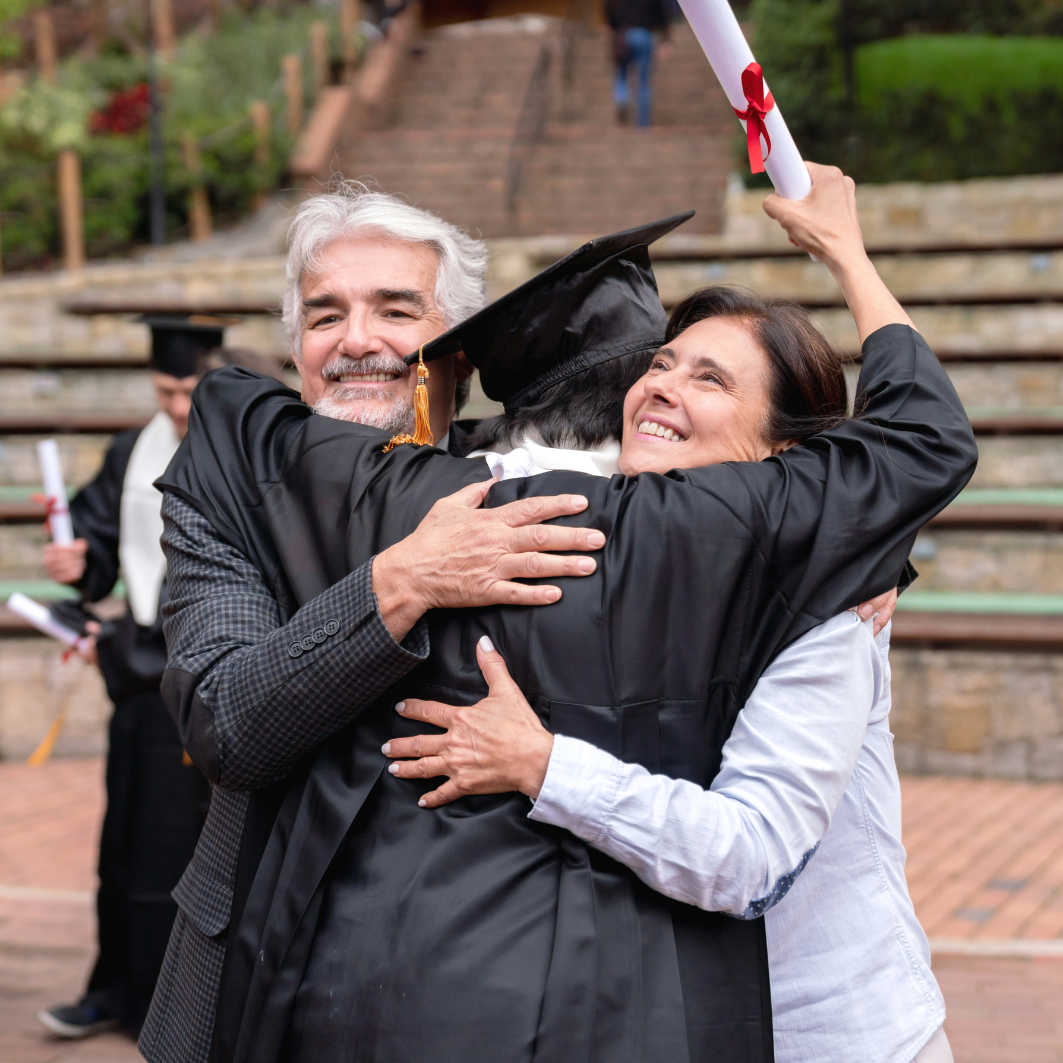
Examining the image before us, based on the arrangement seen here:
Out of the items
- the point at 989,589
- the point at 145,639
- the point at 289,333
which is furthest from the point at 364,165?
the point at 289,333

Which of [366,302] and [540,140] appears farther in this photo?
[540,140]

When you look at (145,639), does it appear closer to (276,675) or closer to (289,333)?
(289,333)

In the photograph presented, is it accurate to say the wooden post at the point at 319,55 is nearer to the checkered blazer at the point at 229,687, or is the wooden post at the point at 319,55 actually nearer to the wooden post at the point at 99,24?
the wooden post at the point at 99,24

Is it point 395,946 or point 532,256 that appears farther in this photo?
point 532,256

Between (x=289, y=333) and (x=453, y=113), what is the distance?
12154 millimetres

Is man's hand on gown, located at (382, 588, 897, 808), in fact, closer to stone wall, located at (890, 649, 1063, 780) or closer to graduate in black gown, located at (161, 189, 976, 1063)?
graduate in black gown, located at (161, 189, 976, 1063)

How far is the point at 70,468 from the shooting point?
802 centimetres

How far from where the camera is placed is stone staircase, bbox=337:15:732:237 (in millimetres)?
11477

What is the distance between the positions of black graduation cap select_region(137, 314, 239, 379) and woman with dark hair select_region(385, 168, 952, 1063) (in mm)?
2523

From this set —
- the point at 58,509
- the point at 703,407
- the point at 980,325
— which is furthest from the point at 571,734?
the point at 980,325

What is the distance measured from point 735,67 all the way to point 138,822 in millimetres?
3057

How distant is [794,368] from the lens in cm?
172

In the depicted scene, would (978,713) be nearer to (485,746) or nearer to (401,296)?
(401,296)

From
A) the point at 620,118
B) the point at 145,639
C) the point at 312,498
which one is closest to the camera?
the point at 312,498
